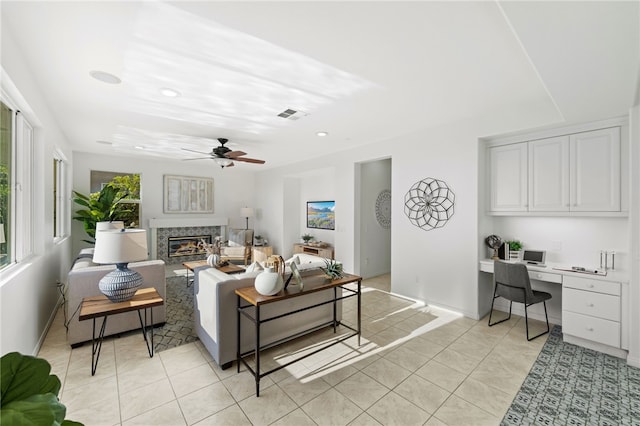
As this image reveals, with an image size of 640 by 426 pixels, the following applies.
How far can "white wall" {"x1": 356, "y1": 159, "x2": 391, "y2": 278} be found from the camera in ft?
18.1

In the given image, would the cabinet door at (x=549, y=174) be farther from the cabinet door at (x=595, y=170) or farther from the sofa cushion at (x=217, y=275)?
the sofa cushion at (x=217, y=275)

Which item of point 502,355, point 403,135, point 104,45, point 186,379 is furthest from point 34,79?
point 502,355

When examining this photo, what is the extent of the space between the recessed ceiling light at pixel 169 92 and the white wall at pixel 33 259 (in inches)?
38.5

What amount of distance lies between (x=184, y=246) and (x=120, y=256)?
507 centimetres

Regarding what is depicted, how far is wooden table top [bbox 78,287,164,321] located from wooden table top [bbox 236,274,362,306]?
34.6 inches

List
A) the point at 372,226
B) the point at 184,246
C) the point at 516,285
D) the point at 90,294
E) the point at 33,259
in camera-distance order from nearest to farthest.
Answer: the point at 33,259
the point at 90,294
the point at 516,285
the point at 372,226
the point at 184,246

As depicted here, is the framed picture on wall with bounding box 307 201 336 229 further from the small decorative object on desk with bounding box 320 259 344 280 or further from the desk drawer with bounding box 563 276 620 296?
the desk drawer with bounding box 563 276 620 296

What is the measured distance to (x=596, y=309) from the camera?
280 cm

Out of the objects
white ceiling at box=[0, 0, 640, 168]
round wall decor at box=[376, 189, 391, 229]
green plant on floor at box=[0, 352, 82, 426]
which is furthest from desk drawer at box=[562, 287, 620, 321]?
green plant on floor at box=[0, 352, 82, 426]

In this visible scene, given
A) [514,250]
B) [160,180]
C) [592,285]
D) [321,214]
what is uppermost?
[160,180]

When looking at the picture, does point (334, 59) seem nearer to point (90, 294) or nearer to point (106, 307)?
point (106, 307)

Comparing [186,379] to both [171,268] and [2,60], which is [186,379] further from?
[171,268]

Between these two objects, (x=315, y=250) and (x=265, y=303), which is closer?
(x=265, y=303)

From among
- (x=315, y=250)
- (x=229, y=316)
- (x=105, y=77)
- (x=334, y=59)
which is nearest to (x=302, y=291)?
(x=229, y=316)
